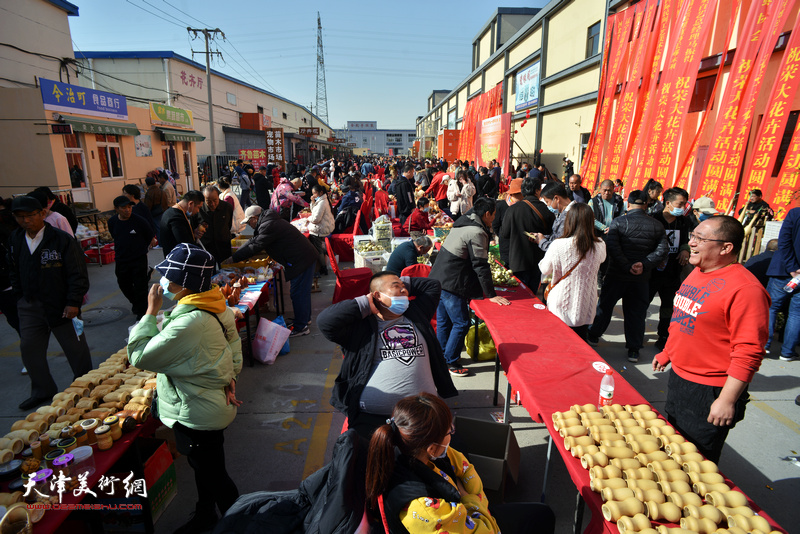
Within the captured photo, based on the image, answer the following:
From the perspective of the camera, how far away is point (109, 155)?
1508 cm

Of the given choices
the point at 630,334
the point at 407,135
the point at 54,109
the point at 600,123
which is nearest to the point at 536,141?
the point at 600,123

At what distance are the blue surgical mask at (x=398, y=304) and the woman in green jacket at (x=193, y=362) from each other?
111 centimetres

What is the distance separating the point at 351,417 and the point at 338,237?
7.13 m

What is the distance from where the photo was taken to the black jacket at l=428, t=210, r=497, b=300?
4.30 metres

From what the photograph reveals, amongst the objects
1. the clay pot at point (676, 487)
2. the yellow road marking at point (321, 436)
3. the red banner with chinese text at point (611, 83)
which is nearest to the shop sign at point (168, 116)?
the red banner with chinese text at point (611, 83)

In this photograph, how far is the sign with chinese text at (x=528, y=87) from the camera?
21.1 metres

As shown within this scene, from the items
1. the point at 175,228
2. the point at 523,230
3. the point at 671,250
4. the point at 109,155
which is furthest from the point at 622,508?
the point at 109,155

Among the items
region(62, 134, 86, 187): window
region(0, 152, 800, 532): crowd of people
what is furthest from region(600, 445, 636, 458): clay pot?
region(62, 134, 86, 187): window

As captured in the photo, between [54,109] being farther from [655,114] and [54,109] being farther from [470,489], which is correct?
[655,114]

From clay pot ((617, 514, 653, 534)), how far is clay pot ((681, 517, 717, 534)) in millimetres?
144

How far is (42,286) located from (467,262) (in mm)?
4129

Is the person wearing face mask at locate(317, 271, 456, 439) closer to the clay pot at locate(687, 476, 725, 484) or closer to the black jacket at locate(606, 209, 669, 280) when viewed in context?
the clay pot at locate(687, 476, 725, 484)

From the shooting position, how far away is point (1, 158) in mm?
11641

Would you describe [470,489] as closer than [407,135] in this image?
Yes
